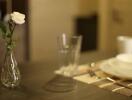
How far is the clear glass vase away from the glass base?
0.13 meters

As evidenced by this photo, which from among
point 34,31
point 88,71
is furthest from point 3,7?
point 88,71

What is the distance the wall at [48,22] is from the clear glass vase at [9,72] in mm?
2251

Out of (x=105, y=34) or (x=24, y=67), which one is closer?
(x=24, y=67)

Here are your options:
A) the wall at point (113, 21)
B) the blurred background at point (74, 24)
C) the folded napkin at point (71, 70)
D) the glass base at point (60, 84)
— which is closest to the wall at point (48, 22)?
the blurred background at point (74, 24)

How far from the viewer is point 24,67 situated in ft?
5.26

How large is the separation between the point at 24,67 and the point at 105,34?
2303 millimetres

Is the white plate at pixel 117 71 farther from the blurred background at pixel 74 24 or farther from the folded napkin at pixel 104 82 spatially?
the blurred background at pixel 74 24

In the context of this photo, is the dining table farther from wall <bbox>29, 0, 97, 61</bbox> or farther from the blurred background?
wall <bbox>29, 0, 97, 61</bbox>

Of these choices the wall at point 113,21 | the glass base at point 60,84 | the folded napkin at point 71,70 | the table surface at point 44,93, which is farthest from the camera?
the wall at point 113,21

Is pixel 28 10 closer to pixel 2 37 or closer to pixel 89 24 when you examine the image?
pixel 89 24

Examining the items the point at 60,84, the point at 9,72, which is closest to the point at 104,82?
the point at 60,84

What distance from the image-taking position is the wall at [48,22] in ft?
12.0

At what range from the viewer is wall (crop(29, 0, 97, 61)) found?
3643 mm

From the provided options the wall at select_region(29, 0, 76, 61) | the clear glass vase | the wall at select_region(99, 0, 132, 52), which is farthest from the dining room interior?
the wall at select_region(99, 0, 132, 52)
